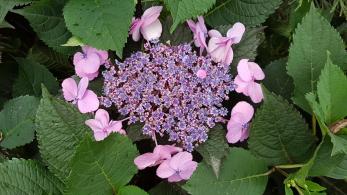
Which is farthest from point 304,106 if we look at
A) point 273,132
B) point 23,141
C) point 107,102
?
point 23,141

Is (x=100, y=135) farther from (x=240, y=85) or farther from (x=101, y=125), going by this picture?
(x=240, y=85)

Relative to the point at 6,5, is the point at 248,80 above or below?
below

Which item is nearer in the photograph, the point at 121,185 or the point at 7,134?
the point at 121,185

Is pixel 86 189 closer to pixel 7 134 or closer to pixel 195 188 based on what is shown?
pixel 195 188

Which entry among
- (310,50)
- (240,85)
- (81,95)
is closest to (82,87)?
(81,95)

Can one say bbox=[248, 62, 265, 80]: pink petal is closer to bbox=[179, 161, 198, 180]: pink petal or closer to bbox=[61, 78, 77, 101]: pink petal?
bbox=[179, 161, 198, 180]: pink petal

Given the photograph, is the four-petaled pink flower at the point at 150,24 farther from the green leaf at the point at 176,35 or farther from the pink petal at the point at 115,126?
the pink petal at the point at 115,126
